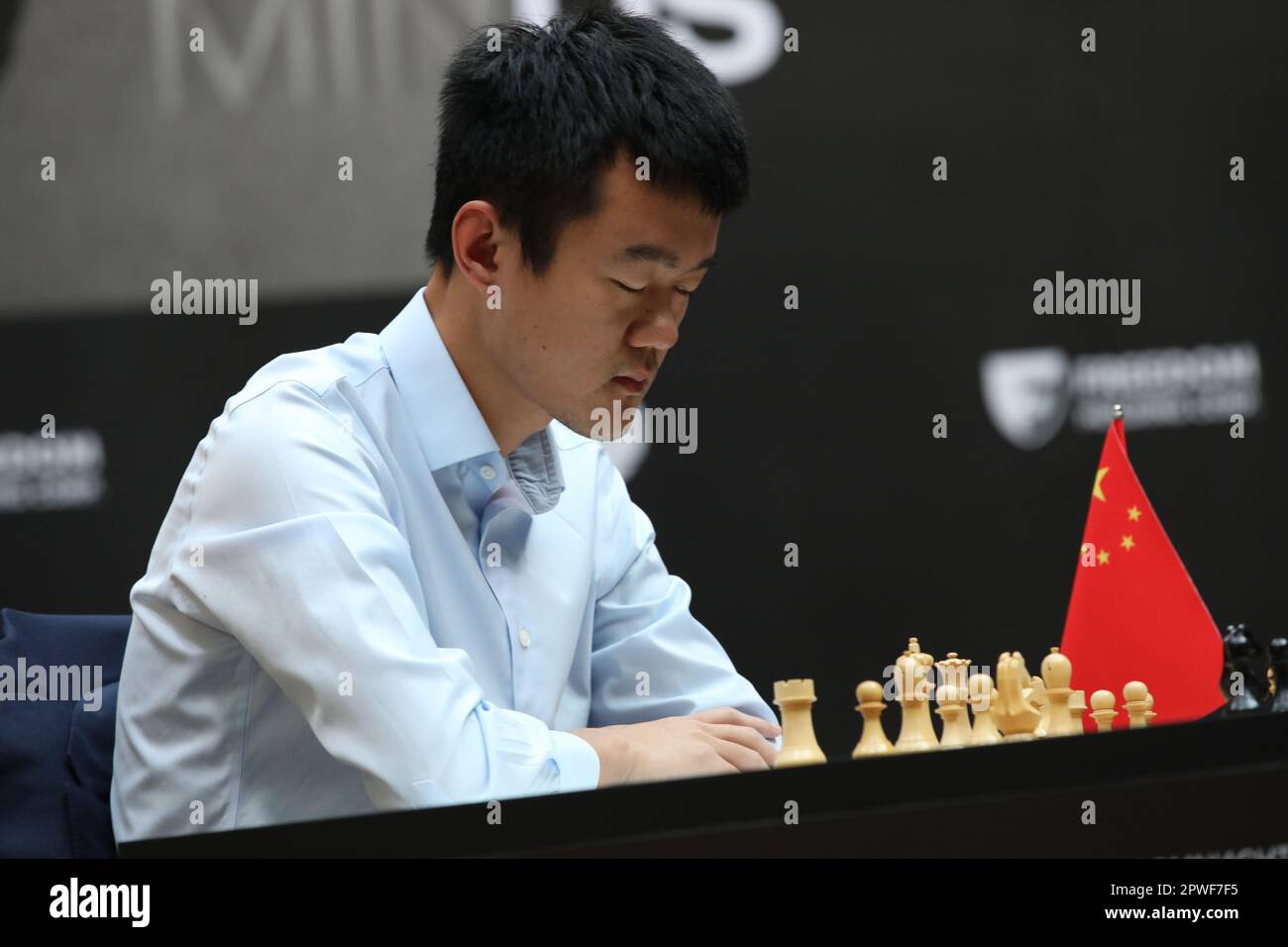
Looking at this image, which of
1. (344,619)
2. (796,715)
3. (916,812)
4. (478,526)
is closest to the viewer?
(916,812)

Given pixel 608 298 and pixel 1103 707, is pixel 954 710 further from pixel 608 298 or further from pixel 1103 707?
pixel 608 298

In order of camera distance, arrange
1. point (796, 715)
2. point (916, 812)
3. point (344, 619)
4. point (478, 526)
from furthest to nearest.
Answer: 1. point (478, 526)
2. point (796, 715)
3. point (344, 619)
4. point (916, 812)

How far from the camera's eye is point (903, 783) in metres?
0.96

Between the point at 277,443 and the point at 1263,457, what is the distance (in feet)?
6.82

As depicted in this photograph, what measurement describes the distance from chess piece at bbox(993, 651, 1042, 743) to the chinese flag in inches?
3.2

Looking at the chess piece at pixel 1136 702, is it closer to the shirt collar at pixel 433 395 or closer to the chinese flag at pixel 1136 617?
the chinese flag at pixel 1136 617

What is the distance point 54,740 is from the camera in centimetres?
124

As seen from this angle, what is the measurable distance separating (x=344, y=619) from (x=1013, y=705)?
0.64m

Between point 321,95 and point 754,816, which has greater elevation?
point 321,95

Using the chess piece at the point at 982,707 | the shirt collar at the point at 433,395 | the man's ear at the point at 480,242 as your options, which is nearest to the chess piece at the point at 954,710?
the chess piece at the point at 982,707

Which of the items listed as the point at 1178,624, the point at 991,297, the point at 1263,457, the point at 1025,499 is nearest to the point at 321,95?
the point at 991,297

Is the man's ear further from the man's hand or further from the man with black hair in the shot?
the man's hand

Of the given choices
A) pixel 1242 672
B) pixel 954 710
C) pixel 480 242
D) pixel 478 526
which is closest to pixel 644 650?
pixel 478 526
